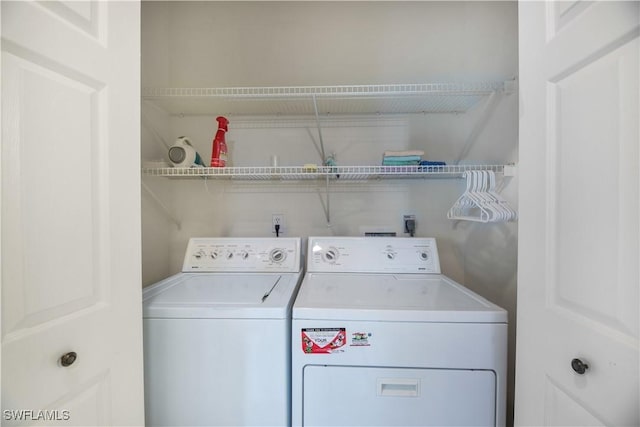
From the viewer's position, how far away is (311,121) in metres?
1.69

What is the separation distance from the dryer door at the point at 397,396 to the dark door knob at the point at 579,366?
38 centimetres

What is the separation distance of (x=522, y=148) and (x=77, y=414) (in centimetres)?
148

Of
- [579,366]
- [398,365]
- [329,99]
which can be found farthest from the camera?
[329,99]

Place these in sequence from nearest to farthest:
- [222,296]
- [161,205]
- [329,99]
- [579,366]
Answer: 1. [579,366]
2. [222,296]
3. [329,99]
4. [161,205]

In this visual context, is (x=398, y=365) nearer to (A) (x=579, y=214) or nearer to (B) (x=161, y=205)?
(A) (x=579, y=214)

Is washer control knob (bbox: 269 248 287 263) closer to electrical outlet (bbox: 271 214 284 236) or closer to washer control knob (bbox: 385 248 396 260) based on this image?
electrical outlet (bbox: 271 214 284 236)

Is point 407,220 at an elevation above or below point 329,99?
below

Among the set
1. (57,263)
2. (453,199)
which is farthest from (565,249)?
(57,263)

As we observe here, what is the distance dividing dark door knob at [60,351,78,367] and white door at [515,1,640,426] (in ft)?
4.07

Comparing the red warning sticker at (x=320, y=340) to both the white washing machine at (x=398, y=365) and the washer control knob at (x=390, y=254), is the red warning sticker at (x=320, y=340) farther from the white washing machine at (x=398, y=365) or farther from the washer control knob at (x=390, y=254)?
the washer control knob at (x=390, y=254)

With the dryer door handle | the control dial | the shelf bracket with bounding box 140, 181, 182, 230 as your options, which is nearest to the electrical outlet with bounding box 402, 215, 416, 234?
the control dial

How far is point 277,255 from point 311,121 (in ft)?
3.18

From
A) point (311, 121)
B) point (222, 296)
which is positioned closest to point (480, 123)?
point (311, 121)

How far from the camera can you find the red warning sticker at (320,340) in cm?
91
